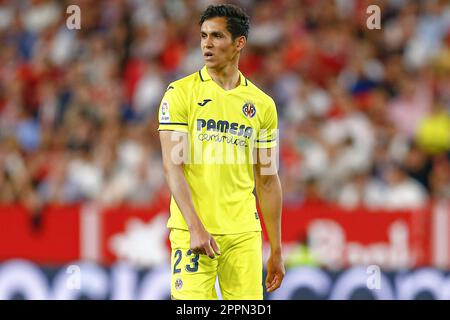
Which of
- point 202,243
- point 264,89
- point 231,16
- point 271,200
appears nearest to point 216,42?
point 231,16

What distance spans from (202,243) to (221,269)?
54 centimetres

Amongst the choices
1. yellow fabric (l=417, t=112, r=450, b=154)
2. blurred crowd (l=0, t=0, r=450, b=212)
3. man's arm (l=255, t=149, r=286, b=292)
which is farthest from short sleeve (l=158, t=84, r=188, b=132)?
yellow fabric (l=417, t=112, r=450, b=154)

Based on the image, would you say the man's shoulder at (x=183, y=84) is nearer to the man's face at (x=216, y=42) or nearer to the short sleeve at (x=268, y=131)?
the man's face at (x=216, y=42)

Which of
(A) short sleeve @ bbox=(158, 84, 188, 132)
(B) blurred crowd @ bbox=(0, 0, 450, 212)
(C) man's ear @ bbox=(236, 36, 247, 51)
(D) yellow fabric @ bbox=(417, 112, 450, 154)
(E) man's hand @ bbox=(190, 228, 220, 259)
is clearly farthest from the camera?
(D) yellow fabric @ bbox=(417, 112, 450, 154)

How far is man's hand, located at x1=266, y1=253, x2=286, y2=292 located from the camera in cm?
670

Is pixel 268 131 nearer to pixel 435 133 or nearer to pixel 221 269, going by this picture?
pixel 221 269

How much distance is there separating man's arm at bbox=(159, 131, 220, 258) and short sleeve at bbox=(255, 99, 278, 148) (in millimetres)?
542

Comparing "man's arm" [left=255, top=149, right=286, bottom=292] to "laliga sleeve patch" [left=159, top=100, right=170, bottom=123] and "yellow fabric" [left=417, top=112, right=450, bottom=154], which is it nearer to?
"laliga sleeve patch" [left=159, top=100, right=170, bottom=123]

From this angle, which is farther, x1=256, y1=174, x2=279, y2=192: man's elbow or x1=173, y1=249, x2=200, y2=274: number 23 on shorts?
x1=256, y1=174, x2=279, y2=192: man's elbow

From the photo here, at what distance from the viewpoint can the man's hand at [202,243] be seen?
5.99 m

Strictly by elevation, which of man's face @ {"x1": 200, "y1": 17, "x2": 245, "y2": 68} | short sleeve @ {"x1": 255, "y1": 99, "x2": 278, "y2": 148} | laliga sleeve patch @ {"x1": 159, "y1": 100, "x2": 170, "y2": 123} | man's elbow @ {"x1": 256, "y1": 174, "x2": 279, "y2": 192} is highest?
man's face @ {"x1": 200, "y1": 17, "x2": 245, "y2": 68}

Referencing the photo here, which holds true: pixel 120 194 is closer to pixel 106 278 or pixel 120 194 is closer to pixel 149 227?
pixel 149 227

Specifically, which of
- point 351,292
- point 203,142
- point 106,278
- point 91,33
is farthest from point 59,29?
point 203,142
